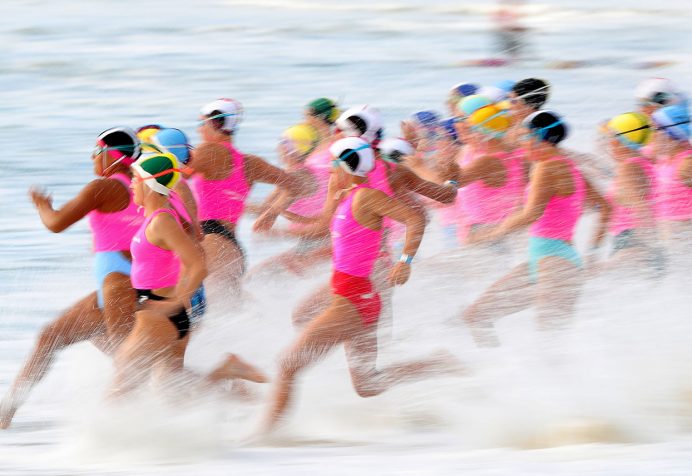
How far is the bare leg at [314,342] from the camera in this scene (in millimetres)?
6504

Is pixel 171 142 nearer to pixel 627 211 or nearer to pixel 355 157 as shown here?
pixel 355 157

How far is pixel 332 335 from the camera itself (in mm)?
6520

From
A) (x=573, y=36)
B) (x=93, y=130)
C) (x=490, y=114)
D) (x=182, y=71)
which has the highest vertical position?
(x=490, y=114)

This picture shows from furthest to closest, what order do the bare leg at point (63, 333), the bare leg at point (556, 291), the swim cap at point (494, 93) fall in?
the swim cap at point (494, 93) → the bare leg at point (556, 291) → the bare leg at point (63, 333)

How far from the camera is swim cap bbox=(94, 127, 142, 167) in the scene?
6.85m

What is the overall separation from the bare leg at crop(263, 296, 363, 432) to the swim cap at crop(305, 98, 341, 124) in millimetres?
2985

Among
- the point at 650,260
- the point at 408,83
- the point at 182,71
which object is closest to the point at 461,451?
the point at 650,260

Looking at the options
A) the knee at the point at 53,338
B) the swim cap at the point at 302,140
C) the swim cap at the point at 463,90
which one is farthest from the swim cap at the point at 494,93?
the knee at the point at 53,338

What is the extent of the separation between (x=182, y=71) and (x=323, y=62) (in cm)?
248

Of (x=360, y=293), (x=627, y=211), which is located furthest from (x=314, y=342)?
(x=627, y=211)

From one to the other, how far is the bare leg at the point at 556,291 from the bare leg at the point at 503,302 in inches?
3.3

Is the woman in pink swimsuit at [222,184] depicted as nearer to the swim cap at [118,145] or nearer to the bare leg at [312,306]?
the bare leg at [312,306]

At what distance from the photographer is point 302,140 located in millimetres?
9383

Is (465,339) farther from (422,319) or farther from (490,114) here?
(490,114)
